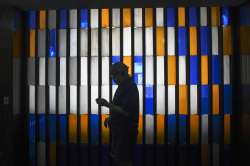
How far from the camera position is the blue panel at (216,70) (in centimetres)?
695

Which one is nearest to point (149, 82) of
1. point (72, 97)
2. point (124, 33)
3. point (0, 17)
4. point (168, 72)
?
point (168, 72)

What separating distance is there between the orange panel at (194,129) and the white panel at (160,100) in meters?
0.60

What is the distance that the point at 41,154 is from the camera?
728cm

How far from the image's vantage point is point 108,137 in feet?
23.4

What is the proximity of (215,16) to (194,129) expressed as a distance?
2277 millimetres

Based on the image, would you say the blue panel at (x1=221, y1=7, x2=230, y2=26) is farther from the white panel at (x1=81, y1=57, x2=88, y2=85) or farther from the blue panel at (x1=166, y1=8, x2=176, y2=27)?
the white panel at (x1=81, y1=57, x2=88, y2=85)

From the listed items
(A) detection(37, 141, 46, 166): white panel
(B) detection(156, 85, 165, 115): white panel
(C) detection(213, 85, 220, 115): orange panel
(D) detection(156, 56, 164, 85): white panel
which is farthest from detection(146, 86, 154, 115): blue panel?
(A) detection(37, 141, 46, 166): white panel

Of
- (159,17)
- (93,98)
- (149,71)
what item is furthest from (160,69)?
(93,98)

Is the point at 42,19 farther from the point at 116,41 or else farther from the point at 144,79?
the point at 144,79

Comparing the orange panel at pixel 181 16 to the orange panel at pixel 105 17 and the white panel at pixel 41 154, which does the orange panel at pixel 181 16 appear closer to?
the orange panel at pixel 105 17

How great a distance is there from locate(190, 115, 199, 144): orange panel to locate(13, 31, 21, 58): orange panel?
3.70 m

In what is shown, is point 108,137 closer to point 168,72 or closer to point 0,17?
point 168,72

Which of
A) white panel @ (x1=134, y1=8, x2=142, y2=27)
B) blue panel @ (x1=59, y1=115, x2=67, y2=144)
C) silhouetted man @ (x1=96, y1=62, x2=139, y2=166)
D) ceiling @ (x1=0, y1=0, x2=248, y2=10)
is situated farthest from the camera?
blue panel @ (x1=59, y1=115, x2=67, y2=144)

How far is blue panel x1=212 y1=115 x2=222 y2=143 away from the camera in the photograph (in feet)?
22.8
